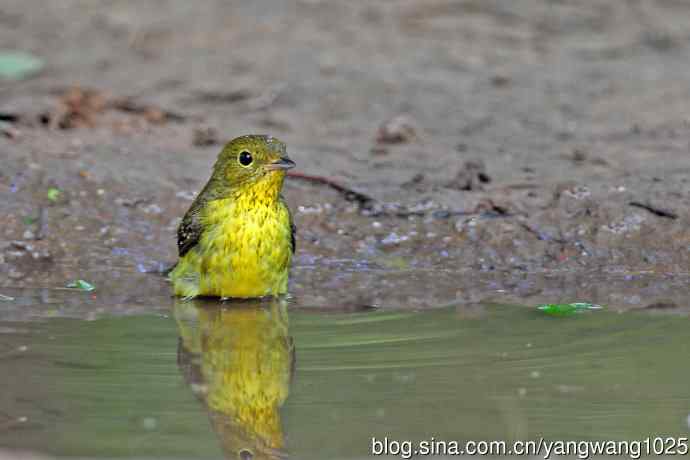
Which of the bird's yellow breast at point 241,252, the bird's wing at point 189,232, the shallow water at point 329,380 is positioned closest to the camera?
the shallow water at point 329,380

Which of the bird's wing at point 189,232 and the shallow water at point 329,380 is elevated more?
the bird's wing at point 189,232

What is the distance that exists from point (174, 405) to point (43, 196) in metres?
4.23

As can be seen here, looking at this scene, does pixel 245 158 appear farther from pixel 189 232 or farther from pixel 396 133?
pixel 396 133

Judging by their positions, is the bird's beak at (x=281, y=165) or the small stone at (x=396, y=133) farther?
the small stone at (x=396, y=133)

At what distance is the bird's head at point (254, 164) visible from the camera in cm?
734

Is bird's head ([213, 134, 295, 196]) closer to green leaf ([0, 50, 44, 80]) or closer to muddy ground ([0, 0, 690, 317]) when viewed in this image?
muddy ground ([0, 0, 690, 317])

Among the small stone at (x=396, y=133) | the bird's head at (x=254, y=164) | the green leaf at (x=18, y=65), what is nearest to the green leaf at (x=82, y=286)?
the bird's head at (x=254, y=164)

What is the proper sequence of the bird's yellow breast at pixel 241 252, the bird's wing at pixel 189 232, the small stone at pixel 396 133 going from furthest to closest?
the small stone at pixel 396 133 → the bird's wing at pixel 189 232 → the bird's yellow breast at pixel 241 252

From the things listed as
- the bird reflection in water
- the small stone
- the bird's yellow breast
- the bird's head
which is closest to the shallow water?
the bird reflection in water

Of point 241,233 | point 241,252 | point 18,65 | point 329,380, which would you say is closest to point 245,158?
point 241,233

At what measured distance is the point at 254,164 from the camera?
7387mm

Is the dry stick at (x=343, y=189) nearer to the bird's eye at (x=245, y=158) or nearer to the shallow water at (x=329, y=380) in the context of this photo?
the bird's eye at (x=245, y=158)

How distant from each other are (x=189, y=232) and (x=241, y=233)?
0.38 m

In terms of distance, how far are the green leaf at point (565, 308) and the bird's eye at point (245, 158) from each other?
6.39ft
